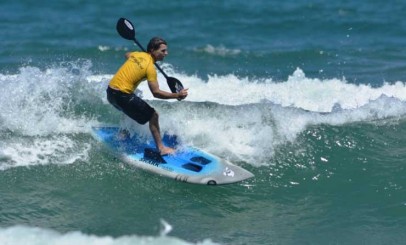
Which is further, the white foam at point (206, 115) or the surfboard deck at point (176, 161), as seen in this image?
the white foam at point (206, 115)

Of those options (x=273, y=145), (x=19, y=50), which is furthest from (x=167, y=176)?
(x=19, y=50)

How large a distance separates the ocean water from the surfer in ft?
1.83

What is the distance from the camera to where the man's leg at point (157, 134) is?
882 cm

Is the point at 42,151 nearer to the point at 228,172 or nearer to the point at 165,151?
the point at 165,151

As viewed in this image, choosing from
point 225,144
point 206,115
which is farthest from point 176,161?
point 206,115

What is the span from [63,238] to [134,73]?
2.24m

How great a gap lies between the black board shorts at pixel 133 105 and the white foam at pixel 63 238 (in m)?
1.77

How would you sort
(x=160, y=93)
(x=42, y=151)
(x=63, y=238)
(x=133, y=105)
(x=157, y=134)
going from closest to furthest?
(x=63, y=238)
(x=160, y=93)
(x=133, y=105)
(x=157, y=134)
(x=42, y=151)

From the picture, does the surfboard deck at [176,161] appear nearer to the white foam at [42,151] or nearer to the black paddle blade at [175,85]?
the white foam at [42,151]

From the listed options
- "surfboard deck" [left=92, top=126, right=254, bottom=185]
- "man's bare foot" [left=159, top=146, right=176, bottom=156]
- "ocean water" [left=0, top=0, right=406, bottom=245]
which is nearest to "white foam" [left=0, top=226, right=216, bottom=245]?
"ocean water" [left=0, top=0, right=406, bottom=245]

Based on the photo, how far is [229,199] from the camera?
8.55 metres

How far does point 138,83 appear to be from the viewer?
8.71 metres

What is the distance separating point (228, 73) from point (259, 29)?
3.76m

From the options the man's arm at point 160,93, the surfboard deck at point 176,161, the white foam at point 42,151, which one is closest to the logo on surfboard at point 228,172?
the surfboard deck at point 176,161
